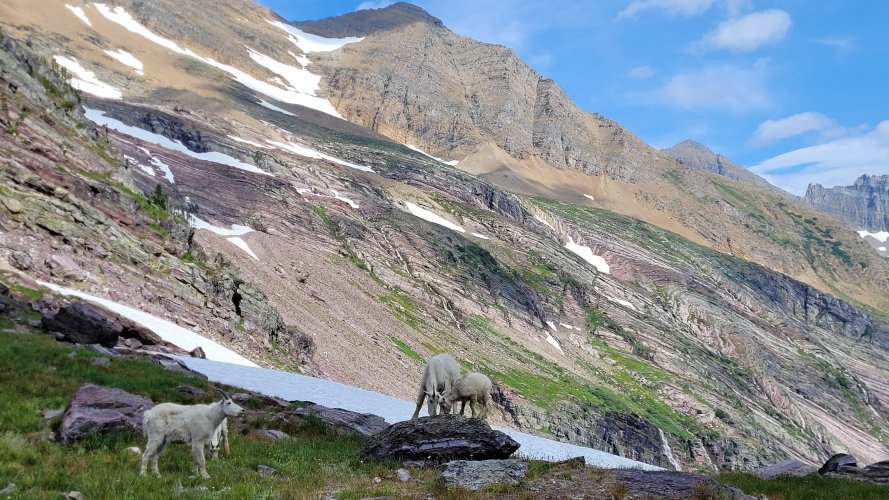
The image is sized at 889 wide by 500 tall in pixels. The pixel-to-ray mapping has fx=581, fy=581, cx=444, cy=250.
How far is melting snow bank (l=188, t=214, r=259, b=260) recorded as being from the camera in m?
75.1

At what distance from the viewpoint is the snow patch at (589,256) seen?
171 meters

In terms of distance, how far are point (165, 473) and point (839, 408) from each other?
160477 millimetres

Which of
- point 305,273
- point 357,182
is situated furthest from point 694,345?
point 305,273

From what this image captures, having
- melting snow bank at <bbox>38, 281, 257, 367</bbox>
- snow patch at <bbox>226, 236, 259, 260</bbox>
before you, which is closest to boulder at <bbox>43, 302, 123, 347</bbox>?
melting snow bank at <bbox>38, 281, 257, 367</bbox>

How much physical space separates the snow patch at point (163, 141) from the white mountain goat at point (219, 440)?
322 ft

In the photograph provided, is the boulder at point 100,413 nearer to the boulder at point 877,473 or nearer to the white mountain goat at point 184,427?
the white mountain goat at point 184,427

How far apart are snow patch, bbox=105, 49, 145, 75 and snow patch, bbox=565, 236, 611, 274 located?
477ft

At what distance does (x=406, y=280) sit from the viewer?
96.6 m

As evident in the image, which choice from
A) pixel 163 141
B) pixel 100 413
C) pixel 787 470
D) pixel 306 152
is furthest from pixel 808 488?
pixel 306 152

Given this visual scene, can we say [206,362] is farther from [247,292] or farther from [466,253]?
[466,253]

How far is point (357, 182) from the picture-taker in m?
126

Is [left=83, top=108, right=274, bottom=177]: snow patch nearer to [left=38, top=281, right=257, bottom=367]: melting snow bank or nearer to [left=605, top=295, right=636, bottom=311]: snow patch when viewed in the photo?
[left=38, top=281, right=257, bottom=367]: melting snow bank

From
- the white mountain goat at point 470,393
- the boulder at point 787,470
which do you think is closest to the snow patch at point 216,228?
the white mountain goat at point 470,393

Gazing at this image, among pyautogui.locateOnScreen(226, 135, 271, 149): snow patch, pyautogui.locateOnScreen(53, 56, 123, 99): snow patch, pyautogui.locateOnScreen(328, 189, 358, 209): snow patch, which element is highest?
pyautogui.locateOnScreen(53, 56, 123, 99): snow patch
